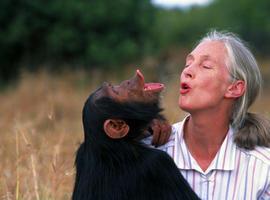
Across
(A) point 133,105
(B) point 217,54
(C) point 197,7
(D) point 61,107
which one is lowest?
(D) point 61,107

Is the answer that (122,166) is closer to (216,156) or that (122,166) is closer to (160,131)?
(160,131)

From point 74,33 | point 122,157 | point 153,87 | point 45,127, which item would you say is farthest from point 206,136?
point 74,33

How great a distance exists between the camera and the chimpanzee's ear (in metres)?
3.16

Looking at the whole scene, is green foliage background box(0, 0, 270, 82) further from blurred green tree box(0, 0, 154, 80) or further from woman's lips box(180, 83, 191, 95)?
woman's lips box(180, 83, 191, 95)

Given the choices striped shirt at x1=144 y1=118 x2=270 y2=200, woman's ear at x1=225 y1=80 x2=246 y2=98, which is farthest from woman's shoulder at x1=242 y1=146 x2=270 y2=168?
woman's ear at x1=225 y1=80 x2=246 y2=98

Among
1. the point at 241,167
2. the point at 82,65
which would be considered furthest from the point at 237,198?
the point at 82,65

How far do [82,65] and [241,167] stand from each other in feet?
49.7

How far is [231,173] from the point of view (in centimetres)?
335

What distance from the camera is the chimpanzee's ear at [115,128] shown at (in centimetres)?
316

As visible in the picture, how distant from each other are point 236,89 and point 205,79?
0.19 metres

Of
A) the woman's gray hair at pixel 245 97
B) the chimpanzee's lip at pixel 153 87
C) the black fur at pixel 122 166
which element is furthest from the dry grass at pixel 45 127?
the woman's gray hair at pixel 245 97

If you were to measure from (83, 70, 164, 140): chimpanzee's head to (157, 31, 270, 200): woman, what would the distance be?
17 cm

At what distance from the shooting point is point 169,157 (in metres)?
3.29

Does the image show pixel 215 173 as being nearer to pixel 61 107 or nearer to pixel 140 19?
pixel 61 107
